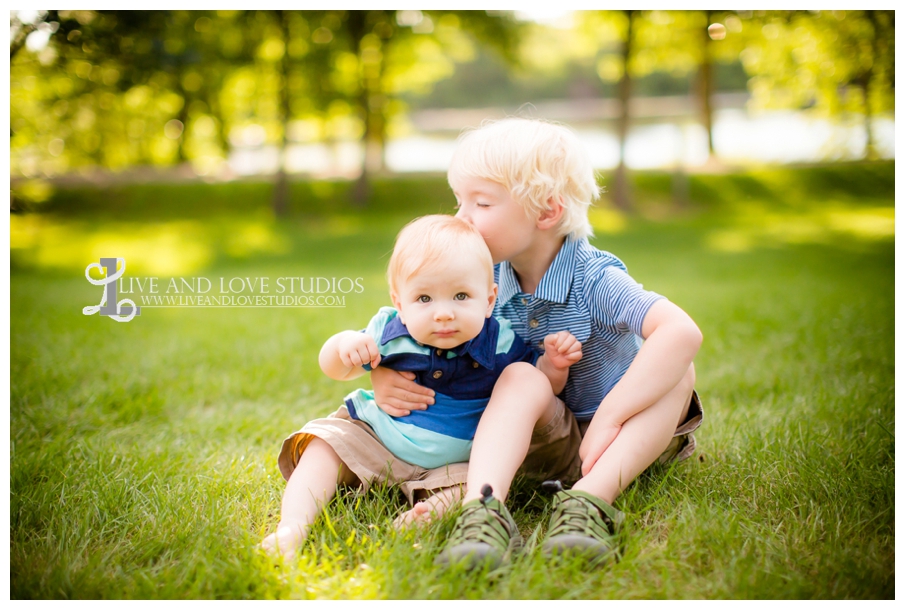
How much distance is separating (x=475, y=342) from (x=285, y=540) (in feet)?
1.91

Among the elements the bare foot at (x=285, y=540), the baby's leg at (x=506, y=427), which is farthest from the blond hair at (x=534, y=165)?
the bare foot at (x=285, y=540)

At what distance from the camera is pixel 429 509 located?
1.52m

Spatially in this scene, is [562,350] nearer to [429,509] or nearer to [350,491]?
[429,509]

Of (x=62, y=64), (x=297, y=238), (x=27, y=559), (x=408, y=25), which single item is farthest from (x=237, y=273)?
(x=27, y=559)

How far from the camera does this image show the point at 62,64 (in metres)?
3.28

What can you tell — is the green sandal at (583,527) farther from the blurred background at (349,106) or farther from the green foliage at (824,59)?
the blurred background at (349,106)

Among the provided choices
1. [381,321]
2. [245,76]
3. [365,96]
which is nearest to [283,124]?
[365,96]

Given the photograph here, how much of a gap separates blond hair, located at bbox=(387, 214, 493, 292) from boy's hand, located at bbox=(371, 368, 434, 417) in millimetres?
211

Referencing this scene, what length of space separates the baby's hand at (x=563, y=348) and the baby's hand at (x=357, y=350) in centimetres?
39

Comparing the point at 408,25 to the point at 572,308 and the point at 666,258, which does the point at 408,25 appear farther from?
the point at 572,308

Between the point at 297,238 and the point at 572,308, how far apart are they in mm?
8629

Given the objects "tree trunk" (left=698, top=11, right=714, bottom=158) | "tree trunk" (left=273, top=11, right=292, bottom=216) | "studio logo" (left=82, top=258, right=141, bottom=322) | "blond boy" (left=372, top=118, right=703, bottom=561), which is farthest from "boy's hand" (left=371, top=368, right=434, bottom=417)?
Answer: "tree trunk" (left=698, top=11, right=714, bottom=158)

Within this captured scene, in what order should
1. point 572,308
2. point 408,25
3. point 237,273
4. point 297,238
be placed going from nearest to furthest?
point 572,308
point 237,273
point 297,238
point 408,25

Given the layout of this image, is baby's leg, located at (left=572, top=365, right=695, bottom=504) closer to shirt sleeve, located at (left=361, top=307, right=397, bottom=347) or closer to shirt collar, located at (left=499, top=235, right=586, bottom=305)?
shirt collar, located at (left=499, top=235, right=586, bottom=305)
